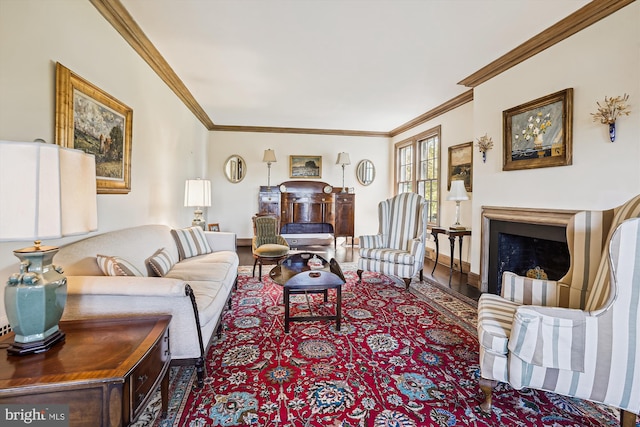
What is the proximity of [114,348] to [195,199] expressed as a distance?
10.1ft

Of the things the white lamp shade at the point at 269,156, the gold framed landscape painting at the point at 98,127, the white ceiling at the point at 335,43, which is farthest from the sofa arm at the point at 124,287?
the white lamp shade at the point at 269,156

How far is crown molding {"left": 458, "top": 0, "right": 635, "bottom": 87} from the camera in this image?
2.33 meters

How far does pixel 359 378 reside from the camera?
6.34ft

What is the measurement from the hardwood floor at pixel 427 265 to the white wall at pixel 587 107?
1.14 m

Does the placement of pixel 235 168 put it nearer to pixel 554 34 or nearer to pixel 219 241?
pixel 219 241

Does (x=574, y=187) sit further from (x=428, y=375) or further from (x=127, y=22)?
(x=127, y=22)

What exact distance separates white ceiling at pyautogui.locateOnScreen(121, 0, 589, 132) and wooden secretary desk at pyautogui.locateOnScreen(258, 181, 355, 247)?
214 cm

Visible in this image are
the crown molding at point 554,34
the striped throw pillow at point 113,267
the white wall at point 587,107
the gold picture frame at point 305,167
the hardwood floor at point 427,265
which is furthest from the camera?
the gold picture frame at point 305,167

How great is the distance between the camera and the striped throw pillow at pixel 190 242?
10.9 feet

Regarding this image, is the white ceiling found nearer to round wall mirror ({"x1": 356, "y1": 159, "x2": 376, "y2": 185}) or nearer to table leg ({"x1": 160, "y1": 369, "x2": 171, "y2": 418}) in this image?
round wall mirror ({"x1": 356, "y1": 159, "x2": 376, "y2": 185})

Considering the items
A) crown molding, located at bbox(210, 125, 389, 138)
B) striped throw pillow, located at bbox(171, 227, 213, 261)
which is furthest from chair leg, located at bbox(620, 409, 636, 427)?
crown molding, located at bbox(210, 125, 389, 138)

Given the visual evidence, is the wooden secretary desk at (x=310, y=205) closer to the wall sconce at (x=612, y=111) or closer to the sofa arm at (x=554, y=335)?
the wall sconce at (x=612, y=111)

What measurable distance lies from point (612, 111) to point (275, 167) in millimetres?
5544

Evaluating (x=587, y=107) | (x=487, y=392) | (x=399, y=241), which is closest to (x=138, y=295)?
(x=487, y=392)
